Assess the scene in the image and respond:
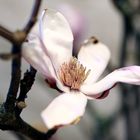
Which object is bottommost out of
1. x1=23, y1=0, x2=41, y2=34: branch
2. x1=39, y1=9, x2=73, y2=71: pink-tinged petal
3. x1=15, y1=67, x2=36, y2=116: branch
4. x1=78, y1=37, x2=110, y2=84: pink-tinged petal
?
x1=78, y1=37, x2=110, y2=84: pink-tinged petal

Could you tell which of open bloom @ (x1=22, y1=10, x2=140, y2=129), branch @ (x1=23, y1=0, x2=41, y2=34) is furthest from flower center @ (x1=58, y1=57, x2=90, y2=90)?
branch @ (x1=23, y1=0, x2=41, y2=34)

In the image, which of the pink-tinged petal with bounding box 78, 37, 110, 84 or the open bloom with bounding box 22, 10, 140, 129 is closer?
the open bloom with bounding box 22, 10, 140, 129

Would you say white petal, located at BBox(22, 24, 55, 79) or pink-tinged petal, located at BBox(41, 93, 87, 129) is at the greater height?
white petal, located at BBox(22, 24, 55, 79)

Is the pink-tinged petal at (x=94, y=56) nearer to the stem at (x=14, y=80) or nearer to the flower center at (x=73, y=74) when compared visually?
the flower center at (x=73, y=74)

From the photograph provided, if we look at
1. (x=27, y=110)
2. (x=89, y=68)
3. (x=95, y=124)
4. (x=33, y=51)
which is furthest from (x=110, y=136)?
(x=27, y=110)

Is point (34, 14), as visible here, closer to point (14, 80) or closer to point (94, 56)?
point (14, 80)

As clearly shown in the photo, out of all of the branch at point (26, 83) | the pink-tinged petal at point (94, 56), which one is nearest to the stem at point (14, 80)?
the branch at point (26, 83)

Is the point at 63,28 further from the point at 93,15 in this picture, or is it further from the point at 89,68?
the point at 93,15

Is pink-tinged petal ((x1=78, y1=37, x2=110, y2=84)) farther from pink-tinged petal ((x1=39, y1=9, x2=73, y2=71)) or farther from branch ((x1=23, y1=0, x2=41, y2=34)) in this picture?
branch ((x1=23, y1=0, x2=41, y2=34))
